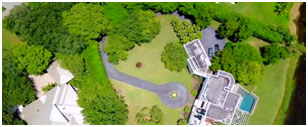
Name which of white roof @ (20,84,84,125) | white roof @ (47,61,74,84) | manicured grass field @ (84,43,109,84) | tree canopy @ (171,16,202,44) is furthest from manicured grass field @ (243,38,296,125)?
white roof @ (47,61,74,84)

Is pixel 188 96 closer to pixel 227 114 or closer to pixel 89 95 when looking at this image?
pixel 227 114

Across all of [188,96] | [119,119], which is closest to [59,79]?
[119,119]

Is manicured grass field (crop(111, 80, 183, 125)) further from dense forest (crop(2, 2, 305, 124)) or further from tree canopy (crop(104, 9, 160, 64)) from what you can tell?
tree canopy (crop(104, 9, 160, 64))

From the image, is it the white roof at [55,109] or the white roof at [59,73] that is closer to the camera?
the white roof at [55,109]

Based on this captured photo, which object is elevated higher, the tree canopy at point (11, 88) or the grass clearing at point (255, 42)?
the grass clearing at point (255, 42)

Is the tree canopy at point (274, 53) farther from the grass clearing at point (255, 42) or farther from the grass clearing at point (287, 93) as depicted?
the grass clearing at point (287, 93)

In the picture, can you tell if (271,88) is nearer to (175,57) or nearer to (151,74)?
(175,57)

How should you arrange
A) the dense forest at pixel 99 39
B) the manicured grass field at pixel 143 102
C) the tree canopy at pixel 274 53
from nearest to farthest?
the dense forest at pixel 99 39 < the tree canopy at pixel 274 53 < the manicured grass field at pixel 143 102

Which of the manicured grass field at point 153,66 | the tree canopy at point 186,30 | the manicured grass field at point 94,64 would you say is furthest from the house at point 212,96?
the manicured grass field at point 94,64
